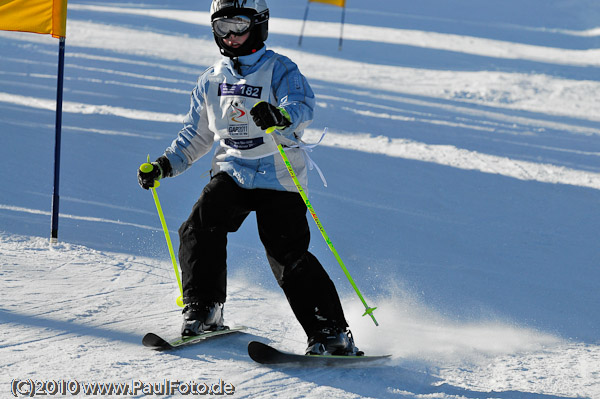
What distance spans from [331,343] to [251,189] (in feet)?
2.65

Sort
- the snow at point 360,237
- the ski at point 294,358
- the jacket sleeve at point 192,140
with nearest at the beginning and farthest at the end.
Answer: the ski at point 294,358 → the snow at point 360,237 → the jacket sleeve at point 192,140

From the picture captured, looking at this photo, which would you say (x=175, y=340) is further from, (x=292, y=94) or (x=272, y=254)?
(x=292, y=94)

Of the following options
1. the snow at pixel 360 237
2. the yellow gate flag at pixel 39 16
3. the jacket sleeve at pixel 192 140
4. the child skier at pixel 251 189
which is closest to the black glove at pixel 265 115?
the child skier at pixel 251 189

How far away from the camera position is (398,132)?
1005 centimetres

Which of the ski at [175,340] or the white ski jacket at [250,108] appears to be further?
the white ski jacket at [250,108]

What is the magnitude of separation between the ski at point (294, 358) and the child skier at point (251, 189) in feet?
0.22

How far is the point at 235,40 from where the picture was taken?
365 centimetres

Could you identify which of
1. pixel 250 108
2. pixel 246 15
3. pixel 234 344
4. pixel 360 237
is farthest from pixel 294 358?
pixel 360 237

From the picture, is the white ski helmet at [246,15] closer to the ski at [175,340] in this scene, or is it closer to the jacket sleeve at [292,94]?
the jacket sleeve at [292,94]

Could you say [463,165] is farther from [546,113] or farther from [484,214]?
[546,113]

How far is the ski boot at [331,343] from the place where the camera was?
3471 millimetres

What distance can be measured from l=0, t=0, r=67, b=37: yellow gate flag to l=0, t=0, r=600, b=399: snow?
1265 millimetres

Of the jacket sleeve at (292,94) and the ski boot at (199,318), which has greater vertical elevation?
the jacket sleeve at (292,94)

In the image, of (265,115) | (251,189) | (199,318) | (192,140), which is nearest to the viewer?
(265,115)
